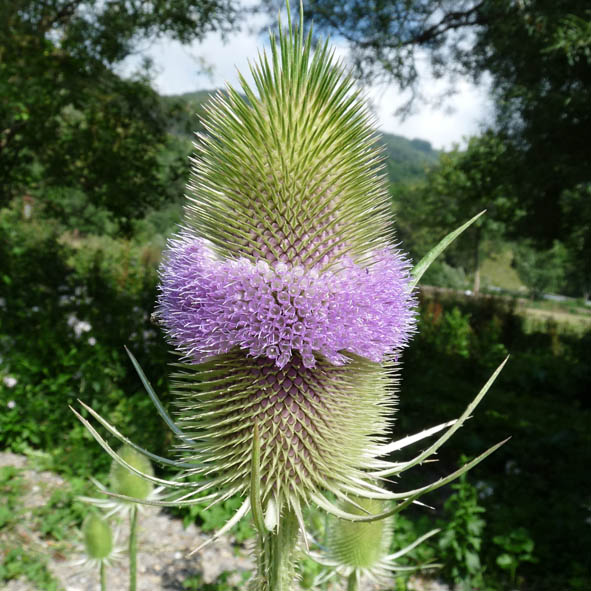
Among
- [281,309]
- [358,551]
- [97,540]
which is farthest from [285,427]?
[97,540]

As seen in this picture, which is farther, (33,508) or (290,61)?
(33,508)

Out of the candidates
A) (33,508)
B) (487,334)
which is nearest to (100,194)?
(33,508)

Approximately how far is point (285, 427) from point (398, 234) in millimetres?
5573

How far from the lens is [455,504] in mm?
4961

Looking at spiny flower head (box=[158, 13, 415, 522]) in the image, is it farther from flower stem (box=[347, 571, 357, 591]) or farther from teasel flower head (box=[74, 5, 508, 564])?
flower stem (box=[347, 571, 357, 591])

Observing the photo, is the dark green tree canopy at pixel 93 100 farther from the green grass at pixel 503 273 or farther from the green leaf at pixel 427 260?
the green grass at pixel 503 273

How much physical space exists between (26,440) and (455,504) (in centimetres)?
479

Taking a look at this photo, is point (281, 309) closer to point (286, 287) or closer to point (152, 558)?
point (286, 287)

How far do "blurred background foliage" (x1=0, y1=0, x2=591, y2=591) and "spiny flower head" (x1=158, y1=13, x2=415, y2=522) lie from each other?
3.26 meters

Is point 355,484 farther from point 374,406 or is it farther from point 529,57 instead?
point 529,57

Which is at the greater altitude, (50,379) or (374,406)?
(374,406)

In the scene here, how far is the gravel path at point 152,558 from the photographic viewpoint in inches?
168

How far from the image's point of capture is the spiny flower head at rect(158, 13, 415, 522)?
143 centimetres

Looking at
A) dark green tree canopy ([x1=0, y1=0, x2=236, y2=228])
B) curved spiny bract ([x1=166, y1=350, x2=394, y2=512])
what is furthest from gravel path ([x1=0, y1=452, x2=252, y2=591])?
dark green tree canopy ([x1=0, y1=0, x2=236, y2=228])
